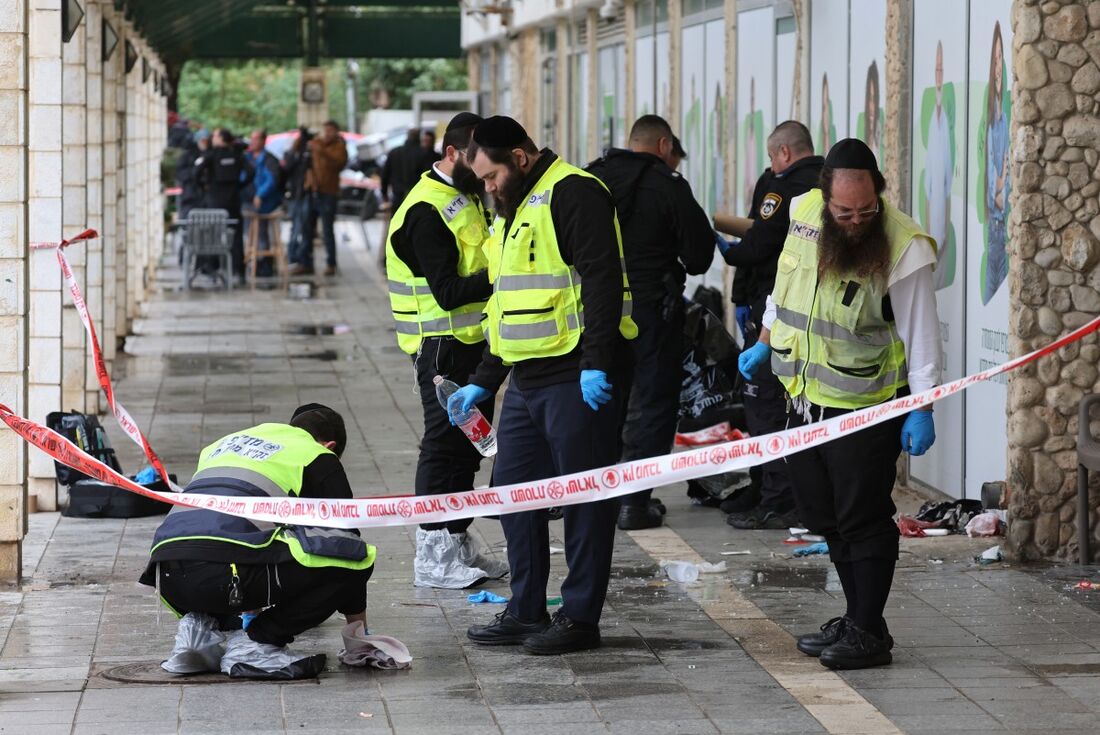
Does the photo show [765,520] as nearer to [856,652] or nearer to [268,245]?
[856,652]

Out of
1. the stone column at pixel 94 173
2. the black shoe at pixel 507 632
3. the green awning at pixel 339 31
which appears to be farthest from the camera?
the green awning at pixel 339 31

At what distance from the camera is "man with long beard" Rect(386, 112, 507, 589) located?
747 centimetres

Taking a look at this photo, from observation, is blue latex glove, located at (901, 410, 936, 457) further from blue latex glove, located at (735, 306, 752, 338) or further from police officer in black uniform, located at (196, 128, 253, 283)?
police officer in black uniform, located at (196, 128, 253, 283)

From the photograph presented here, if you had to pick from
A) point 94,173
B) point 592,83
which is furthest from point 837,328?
point 592,83

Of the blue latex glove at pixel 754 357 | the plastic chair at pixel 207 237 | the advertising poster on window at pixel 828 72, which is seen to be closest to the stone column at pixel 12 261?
the blue latex glove at pixel 754 357

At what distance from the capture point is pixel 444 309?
7.49 m

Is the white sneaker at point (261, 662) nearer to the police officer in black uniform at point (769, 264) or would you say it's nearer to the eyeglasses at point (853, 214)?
the eyeglasses at point (853, 214)

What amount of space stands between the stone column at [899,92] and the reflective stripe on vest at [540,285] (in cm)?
412

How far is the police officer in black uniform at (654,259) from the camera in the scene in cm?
884

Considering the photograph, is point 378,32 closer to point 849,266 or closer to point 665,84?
point 665,84

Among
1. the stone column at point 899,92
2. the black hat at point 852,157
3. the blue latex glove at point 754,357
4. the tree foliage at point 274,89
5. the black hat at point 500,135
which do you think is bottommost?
the blue latex glove at point 754,357

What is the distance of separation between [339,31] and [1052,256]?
3196 centimetres

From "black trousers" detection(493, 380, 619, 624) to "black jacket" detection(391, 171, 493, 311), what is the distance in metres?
0.82

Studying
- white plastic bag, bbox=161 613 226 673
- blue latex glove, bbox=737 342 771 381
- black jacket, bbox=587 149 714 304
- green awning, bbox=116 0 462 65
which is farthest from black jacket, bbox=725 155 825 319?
green awning, bbox=116 0 462 65
